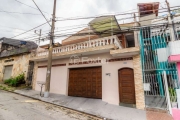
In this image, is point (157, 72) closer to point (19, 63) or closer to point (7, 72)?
point (19, 63)

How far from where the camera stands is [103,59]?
26.1ft

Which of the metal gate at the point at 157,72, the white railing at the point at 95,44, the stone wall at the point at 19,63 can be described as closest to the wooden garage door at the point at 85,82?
the white railing at the point at 95,44

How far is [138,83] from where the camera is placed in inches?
250

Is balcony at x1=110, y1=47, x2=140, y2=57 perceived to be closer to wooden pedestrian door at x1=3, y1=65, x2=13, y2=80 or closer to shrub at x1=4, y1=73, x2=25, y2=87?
shrub at x1=4, y1=73, x2=25, y2=87

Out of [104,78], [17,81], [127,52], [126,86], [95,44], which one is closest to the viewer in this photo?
[127,52]

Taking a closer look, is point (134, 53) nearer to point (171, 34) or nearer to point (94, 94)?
point (171, 34)

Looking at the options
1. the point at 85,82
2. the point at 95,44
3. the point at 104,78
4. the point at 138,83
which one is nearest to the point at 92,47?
the point at 95,44

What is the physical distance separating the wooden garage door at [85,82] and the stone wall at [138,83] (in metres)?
2.42

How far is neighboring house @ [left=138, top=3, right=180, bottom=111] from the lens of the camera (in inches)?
222

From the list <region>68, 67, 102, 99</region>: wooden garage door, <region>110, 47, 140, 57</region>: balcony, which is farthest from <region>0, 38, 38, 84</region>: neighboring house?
<region>110, 47, 140, 57</region>: balcony

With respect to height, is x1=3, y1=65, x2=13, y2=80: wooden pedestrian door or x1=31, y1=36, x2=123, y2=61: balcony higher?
x1=31, y1=36, x2=123, y2=61: balcony

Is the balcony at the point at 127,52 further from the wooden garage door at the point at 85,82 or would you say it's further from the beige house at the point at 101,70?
the wooden garage door at the point at 85,82

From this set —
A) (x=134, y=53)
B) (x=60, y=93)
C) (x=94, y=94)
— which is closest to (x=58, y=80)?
(x=60, y=93)

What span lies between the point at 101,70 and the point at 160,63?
144 inches
